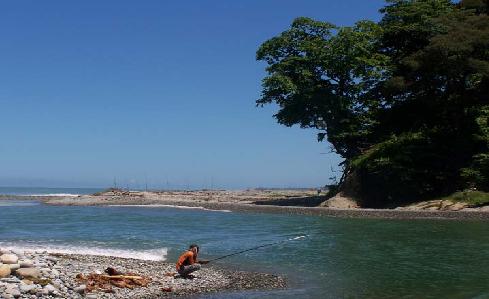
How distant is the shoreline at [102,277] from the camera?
50.4 feet

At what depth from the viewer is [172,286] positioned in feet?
58.1

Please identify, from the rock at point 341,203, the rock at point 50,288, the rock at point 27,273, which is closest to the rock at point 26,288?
the rock at point 50,288

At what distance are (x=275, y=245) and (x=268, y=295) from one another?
39.9 ft

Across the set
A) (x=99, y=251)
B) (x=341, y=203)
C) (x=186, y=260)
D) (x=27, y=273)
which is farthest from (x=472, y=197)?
(x=27, y=273)

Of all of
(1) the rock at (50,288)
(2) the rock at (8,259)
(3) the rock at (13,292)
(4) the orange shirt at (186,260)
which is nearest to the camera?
(3) the rock at (13,292)

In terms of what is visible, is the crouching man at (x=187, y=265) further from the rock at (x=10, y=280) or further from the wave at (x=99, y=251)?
the wave at (x=99, y=251)

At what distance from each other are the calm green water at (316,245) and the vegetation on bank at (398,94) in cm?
1083

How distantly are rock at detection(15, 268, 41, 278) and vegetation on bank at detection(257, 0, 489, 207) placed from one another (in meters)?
37.0

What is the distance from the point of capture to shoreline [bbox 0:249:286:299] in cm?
1536

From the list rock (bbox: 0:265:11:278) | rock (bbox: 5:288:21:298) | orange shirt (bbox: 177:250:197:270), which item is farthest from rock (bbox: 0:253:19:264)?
orange shirt (bbox: 177:250:197:270)

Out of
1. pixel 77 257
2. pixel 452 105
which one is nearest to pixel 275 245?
pixel 77 257

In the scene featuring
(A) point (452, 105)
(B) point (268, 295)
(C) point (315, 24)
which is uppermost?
(C) point (315, 24)

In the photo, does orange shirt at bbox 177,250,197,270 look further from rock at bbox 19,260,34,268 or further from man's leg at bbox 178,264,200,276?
rock at bbox 19,260,34,268

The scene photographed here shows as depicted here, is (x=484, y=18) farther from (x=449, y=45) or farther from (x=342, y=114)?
(x=342, y=114)
